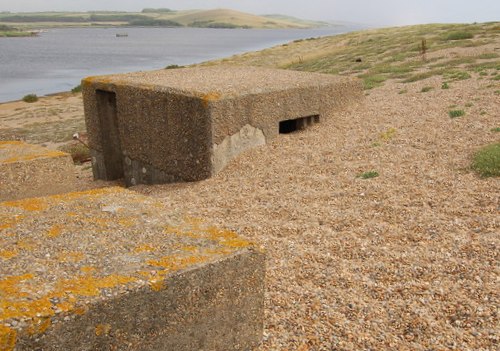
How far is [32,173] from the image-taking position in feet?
29.8

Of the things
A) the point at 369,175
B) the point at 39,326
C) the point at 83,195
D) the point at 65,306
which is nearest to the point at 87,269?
the point at 65,306

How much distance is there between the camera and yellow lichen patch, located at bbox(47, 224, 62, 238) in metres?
3.78

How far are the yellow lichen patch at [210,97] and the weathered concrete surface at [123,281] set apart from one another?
506cm

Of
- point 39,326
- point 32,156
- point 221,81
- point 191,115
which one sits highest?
point 221,81

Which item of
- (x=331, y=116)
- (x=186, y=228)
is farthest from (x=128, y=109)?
(x=186, y=228)

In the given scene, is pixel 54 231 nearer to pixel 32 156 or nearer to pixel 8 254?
pixel 8 254

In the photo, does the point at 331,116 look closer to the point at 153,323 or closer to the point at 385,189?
the point at 385,189

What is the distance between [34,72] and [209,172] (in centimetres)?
6503

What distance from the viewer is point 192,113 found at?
30.9 ft

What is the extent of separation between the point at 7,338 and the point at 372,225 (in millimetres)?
4997

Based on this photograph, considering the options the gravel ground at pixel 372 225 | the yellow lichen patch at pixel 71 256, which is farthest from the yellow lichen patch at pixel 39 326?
the gravel ground at pixel 372 225

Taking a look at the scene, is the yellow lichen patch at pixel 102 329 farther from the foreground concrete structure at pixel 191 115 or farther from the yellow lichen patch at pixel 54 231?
the foreground concrete structure at pixel 191 115

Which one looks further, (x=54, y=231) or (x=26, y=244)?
(x=54, y=231)

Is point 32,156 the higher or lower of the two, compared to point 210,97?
lower
